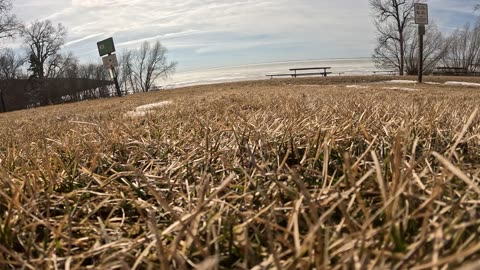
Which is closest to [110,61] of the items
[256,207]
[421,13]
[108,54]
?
[108,54]

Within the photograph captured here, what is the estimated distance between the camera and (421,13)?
50.4ft

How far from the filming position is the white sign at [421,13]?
598 inches

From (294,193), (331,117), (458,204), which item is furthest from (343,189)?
(331,117)

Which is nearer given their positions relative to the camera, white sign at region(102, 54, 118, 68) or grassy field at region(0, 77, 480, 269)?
grassy field at region(0, 77, 480, 269)

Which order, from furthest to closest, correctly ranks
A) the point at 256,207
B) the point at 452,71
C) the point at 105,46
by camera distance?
the point at 452,71, the point at 105,46, the point at 256,207

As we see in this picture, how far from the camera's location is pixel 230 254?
2.08 feet

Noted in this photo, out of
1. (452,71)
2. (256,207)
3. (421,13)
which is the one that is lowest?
(256,207)

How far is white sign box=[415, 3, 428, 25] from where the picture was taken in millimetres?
15177

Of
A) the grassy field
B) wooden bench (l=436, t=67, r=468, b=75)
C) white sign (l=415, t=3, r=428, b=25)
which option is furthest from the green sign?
wooden bench (l=436, t=67, r=468, b=75)

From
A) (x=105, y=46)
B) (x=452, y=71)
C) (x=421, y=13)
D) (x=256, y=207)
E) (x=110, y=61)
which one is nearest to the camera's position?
(x=256, y=207)

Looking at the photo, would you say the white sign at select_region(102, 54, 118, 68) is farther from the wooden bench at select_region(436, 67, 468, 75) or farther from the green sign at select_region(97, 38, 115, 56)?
the wooden bench at select_region(436, 67, 468, 75)

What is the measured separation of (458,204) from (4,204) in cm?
117

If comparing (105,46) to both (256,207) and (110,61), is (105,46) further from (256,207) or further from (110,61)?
(256,207)

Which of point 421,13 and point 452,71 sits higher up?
point 421,13
